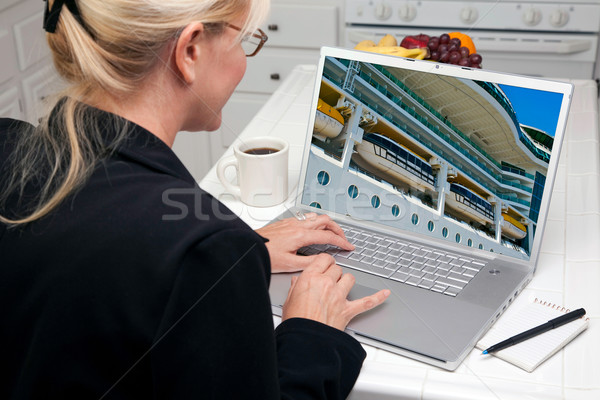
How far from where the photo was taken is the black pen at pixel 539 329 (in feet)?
2.79

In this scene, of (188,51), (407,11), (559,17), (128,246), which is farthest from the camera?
(407,11)

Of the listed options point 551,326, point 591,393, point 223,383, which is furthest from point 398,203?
point 223,383

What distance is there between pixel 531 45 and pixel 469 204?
150 cm

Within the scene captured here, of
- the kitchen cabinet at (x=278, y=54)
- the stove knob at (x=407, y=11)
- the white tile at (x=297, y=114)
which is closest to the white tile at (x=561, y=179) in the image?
the white tile at (x=297, y=114)

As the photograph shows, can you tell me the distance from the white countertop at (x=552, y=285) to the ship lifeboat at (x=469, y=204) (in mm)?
121

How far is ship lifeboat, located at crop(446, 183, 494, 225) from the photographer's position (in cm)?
105

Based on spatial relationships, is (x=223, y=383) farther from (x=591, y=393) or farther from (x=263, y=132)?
(x=263, y=132)

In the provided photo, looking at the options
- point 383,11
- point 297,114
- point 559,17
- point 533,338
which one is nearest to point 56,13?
point 533,338

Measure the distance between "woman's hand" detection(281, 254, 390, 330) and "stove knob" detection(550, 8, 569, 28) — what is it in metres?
1.75

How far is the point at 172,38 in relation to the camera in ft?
2.39

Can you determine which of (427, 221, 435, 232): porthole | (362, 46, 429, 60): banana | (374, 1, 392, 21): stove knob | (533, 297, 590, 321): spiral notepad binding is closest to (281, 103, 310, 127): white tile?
(362, 46, 429, 60): banana

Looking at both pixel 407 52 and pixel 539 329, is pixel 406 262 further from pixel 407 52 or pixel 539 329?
pixel 407 52

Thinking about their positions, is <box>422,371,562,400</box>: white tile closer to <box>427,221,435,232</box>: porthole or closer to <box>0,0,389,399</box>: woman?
<box>0,0,389,399</box>: woman

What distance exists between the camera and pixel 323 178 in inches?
47.5
